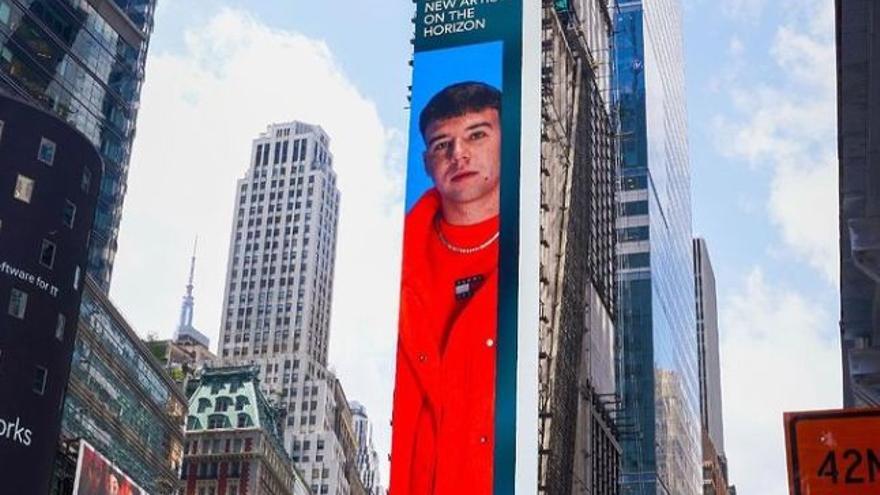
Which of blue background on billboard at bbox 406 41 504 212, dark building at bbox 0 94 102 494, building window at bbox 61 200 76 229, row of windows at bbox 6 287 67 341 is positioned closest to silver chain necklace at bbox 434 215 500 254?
blue background on billboard at bbox 406 41 504 212

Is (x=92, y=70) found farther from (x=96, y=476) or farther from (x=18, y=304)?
(x=96, y=476)

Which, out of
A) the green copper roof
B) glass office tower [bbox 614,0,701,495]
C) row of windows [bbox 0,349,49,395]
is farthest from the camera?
the green copper roof

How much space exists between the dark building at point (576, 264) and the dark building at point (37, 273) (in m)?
27.4

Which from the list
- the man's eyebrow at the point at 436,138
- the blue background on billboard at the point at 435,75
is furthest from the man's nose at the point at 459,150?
the blue background on billboard at the point at 435,75

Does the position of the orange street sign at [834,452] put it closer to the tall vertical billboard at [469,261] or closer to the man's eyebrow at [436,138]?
the tall vertical billboard at [469,261]

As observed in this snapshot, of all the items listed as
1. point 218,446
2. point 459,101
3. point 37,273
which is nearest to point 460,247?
point 459,101

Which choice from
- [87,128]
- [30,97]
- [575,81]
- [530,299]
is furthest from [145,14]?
[530,299]

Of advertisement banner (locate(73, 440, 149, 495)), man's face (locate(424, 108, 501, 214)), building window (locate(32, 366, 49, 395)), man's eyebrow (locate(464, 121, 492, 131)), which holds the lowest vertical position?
advertisement banner (locate(73, 440, 149, 495))

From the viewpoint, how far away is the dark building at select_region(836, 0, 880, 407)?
10.8m

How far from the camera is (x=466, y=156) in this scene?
7719cm

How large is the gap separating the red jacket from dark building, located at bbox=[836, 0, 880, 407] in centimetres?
5368

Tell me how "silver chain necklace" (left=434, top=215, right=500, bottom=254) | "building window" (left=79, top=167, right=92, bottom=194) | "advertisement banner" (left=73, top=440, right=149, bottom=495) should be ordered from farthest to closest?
"silver chain necklace" (left=434, top=215, right=500, bottom=254)
"building window" (left=79, top=167, right=92, bottom=194)
"advertisement banner" (left=73, top=440, right=149, bottom=495)

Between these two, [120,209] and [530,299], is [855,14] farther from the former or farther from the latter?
[120,209]

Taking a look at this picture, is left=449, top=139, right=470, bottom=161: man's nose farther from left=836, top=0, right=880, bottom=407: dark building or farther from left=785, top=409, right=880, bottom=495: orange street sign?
left=785, top=409, right=880, bottom=495: orange street sign
